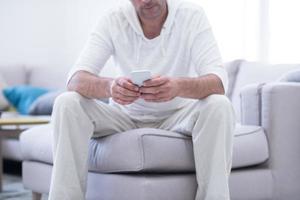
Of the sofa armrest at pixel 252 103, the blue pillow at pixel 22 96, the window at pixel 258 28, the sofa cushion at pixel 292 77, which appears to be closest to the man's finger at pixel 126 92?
the sofa armrest at pixel 252 103

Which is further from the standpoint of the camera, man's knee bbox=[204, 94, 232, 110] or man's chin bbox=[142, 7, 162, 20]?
man's chin bbox=[142, 7, 162, 20]

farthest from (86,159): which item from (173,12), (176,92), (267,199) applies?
(267,199)

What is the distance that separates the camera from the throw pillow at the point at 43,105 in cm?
382

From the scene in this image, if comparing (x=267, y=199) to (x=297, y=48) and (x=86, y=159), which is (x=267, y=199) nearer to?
(x=86, y=159)

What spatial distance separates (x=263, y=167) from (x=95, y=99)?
78cm

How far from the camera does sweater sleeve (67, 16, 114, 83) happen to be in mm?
2104

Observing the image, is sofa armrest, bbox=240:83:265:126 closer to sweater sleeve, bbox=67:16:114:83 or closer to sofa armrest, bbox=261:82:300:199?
sofa armrest, bbox=261:82:300:199

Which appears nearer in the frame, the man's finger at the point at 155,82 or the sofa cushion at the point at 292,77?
the man's finger at the point at 155,82

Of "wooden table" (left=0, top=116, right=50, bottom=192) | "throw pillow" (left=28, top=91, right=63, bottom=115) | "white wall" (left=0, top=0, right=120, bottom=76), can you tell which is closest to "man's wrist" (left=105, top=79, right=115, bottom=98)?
"wooden table" (left=0, top=116, right=50, bottom=192)

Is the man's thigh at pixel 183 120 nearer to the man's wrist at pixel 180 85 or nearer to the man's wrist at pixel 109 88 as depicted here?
the man's wrist at pixel 180 85

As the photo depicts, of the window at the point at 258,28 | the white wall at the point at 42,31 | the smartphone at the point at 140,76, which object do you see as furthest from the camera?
the white wall at the point at 42,31

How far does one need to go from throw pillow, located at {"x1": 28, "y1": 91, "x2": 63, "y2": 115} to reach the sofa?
125cm

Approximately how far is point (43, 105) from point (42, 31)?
1.25 m

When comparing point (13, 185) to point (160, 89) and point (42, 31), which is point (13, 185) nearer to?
point (160, 89)
